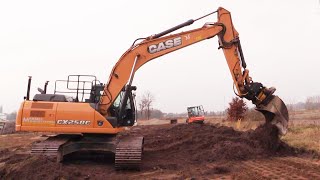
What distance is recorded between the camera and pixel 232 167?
9992 millimetres

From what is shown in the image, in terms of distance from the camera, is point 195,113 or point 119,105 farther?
point 195,113

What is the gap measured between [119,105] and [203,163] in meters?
3.19

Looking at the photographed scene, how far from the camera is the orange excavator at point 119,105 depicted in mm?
10719

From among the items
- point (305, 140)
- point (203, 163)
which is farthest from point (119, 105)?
point (305, 140)

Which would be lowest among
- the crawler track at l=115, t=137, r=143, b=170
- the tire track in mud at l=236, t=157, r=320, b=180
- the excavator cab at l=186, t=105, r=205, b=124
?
the tire track in mud at l=236, t=157, r=320, b=180

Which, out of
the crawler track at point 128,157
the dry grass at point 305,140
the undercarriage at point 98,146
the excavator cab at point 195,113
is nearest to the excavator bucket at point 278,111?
the dry grass at point 305,140

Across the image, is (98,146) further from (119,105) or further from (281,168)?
(281,168)

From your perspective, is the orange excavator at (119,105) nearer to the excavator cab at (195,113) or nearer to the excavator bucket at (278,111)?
the excavator bucket at (278,111)

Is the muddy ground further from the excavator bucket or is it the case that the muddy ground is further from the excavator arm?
the excavator arm

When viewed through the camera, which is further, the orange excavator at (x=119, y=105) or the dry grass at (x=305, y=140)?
the dry grass at (x=305, y=140)

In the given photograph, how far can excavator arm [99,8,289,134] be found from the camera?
37.6ft

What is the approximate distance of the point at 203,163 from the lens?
11.1 meters

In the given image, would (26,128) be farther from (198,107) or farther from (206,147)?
(198,107)

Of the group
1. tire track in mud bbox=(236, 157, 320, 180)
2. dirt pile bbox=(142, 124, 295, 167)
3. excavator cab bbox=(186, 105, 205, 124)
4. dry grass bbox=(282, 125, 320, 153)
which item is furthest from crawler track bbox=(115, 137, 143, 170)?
excavator cab bbox=(186, 105, 205, 124)
